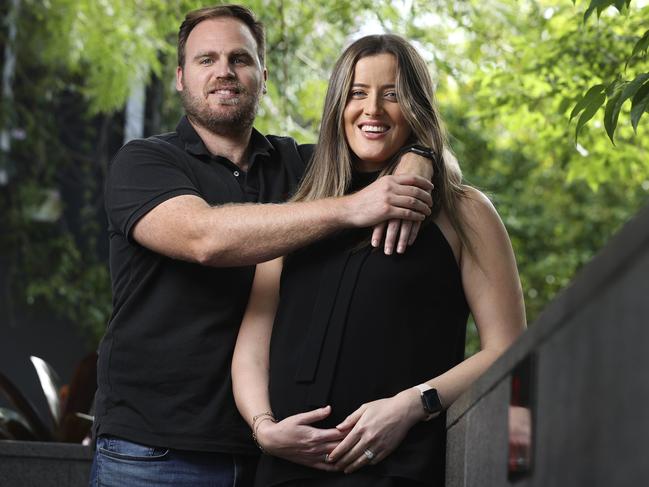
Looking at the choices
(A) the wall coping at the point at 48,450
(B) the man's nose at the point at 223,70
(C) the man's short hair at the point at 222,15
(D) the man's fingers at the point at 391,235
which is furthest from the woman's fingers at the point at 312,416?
(A) the wall coping at the point at 48,450

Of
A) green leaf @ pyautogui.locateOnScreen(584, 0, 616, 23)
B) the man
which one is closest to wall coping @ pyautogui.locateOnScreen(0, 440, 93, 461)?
the man

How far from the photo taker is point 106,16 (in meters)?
9.04

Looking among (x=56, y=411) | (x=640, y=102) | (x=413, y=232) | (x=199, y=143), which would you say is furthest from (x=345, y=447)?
(x=56, y=411)

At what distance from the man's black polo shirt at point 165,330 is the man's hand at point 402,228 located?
581 mm

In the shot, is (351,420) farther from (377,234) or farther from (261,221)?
(261,221)

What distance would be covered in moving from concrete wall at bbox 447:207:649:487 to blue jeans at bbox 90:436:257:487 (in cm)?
127

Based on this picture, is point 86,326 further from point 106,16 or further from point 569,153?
point 569,153

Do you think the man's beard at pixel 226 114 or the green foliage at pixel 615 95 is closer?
the green foliage at pixel 615 95

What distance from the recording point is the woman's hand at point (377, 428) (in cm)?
266

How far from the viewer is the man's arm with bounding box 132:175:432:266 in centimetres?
284

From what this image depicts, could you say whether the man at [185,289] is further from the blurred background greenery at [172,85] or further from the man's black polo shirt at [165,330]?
the blurred background greenery at [172,85]

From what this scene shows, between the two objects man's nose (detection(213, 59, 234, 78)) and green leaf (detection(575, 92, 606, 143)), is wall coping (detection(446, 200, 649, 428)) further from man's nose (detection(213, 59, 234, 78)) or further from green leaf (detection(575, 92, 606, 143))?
man's nose (detection(213, 59, 234, 78))

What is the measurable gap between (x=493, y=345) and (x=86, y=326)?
27.3 ft

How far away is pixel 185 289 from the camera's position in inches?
129
